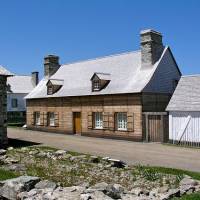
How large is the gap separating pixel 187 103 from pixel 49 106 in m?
16.8

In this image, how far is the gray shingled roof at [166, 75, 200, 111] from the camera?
26.3 meters

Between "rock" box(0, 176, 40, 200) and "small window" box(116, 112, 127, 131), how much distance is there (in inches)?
755

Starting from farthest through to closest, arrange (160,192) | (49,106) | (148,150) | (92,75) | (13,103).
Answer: (13,103), (49,106), (92,75), (148,150), (160,192)

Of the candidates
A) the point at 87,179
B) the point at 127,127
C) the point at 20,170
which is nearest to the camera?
the point at 87,179

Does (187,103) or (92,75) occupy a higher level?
(92,75)

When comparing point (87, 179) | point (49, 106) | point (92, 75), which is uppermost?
point (92, 75)

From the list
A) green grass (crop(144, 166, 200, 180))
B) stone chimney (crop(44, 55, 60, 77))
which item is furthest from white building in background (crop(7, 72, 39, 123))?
green grass (crop(144, 166, 200, 180))

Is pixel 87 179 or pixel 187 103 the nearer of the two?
pixel 87 179

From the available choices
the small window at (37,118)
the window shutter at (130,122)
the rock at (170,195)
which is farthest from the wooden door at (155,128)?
the rock at (170,195)

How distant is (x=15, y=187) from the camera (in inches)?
448

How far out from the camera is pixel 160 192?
39.7ft

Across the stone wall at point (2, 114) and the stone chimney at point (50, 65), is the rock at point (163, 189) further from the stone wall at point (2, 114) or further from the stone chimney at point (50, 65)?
the stone chimney at point (50, 65)

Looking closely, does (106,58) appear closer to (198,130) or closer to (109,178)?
(198,130)

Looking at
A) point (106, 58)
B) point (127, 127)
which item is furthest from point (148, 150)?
point (106, 58)
